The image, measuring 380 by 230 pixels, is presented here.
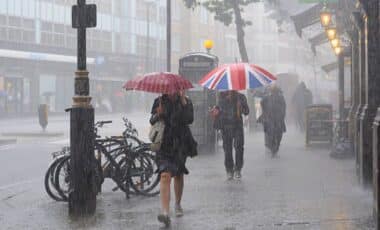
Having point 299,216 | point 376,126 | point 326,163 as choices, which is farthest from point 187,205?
point 326,163

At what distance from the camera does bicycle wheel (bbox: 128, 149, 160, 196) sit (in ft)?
35.8

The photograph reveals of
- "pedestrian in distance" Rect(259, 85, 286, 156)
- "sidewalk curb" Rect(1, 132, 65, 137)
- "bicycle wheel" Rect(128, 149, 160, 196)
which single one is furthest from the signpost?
"sidewalk curb" Rect(1, 132, 65, 137)

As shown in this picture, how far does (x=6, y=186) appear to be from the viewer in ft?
44.5

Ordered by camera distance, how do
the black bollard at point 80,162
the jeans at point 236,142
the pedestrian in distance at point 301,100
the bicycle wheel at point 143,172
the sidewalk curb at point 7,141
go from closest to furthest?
the black bollard at point 80,162
the bicycle wheel at point 143,172
the jeans at point 236,142
the sidewalk curb at point 7,141
the pedestrian in distance at point 301,100

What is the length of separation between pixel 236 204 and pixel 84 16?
10.6ft

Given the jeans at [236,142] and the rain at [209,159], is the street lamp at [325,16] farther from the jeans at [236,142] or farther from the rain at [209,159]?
the jeans at [236,142]

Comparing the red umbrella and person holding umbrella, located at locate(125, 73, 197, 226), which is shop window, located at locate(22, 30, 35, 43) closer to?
the red umbrella

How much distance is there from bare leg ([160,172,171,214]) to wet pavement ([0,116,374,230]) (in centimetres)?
24

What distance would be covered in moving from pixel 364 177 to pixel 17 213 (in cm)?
497

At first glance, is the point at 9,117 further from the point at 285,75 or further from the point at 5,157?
the point at 5,157

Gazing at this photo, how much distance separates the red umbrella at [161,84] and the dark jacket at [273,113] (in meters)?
9.53

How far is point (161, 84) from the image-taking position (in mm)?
8945

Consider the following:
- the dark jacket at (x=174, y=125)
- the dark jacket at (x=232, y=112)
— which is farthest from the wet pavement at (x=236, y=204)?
the dark jacket at (x=232, y=112)

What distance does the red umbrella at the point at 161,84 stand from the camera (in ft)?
29.3
